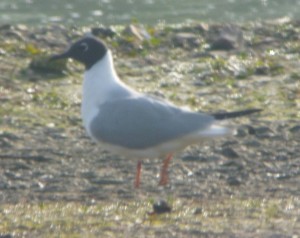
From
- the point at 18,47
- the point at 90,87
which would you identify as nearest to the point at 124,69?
the point at 18,47

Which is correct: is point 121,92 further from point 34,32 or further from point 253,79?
point 34,32

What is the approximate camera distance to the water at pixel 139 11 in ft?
54.9

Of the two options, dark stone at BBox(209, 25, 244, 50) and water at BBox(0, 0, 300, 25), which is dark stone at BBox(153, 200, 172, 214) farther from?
water at BBox(0, 0, 300, 25)

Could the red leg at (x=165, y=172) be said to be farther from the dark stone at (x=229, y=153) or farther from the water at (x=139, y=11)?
the water at (x=139, y=11)

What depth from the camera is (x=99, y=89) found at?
9.09 meters

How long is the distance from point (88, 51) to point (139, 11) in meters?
7.94

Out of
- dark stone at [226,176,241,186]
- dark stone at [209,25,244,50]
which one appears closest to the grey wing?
dark stone at [226,176,241,186]

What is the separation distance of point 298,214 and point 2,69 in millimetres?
4657

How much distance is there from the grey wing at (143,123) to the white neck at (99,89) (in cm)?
19

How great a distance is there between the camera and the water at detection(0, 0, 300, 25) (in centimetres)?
1673

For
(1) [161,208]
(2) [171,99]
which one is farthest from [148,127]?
(2) [171,99]

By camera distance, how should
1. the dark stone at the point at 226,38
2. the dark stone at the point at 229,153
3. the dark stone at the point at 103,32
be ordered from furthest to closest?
the dark stone at the point at 103,32
the dark stone at the point at 226,38
the dark stone at the point at 229,153

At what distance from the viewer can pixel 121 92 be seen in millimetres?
8977

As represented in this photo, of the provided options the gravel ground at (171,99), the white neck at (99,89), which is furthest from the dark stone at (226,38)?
the white neck at (99,89)
